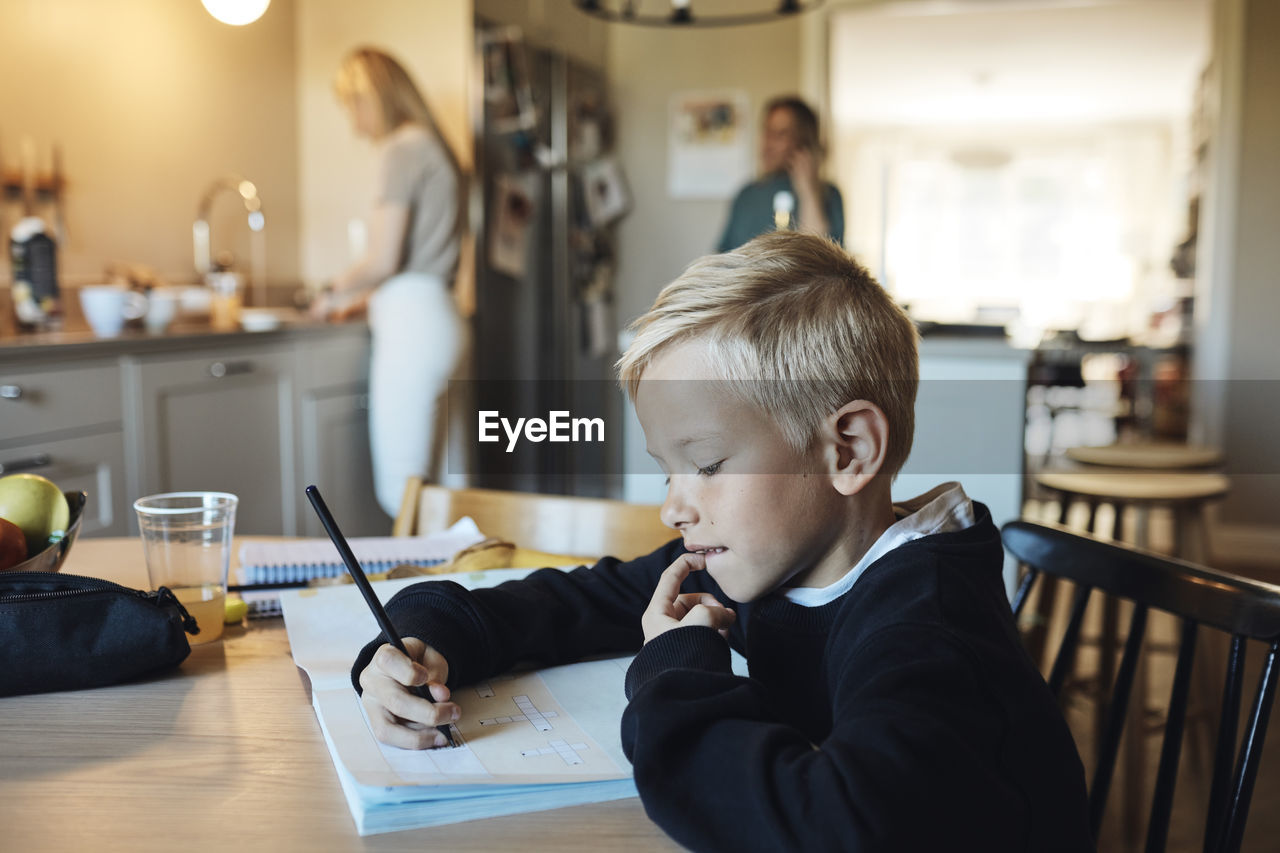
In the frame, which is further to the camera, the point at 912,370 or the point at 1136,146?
the point at 1136,146

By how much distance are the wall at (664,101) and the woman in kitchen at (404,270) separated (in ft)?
5.07

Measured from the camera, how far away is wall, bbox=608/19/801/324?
468 centimetres

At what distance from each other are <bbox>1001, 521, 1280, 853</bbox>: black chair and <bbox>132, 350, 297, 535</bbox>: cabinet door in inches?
85.6

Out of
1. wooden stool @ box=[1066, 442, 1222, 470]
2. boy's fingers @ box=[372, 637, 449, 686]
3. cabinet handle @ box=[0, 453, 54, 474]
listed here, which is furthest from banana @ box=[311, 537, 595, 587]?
wooden stool @ box=[1066, 442, 1222, 470]

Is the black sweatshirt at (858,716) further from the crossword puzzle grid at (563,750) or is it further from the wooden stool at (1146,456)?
the wooden stool at (1146,456)

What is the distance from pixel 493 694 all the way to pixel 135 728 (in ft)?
0.64

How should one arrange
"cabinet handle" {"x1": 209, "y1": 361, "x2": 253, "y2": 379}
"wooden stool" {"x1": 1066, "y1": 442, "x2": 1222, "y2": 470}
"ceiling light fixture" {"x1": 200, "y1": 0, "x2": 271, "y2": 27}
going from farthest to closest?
1. "ceiling light fixture" {"x1": 200, "y1": 0, "x2": 271, "y2": 27}
2. "cabinet handle" {"x1": 209, "y1": 361, "x2": 253, "y2": 379}
3. "wooden stool" {"x1": 1066, "y1": 442, "x2": 1222, "y2": 470}

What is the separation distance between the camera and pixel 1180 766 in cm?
209

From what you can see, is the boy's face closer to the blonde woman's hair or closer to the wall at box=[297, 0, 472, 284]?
the blonde woman's hair

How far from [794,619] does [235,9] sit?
307cm

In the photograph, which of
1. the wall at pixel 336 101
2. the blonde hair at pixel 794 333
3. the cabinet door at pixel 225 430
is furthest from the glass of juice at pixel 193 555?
the wall at pixel 336 101

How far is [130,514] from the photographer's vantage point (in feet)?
8.32

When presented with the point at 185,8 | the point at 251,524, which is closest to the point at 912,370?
the point at 251,524

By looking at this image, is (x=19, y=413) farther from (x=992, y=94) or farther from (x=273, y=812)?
(x=992, y=94)
